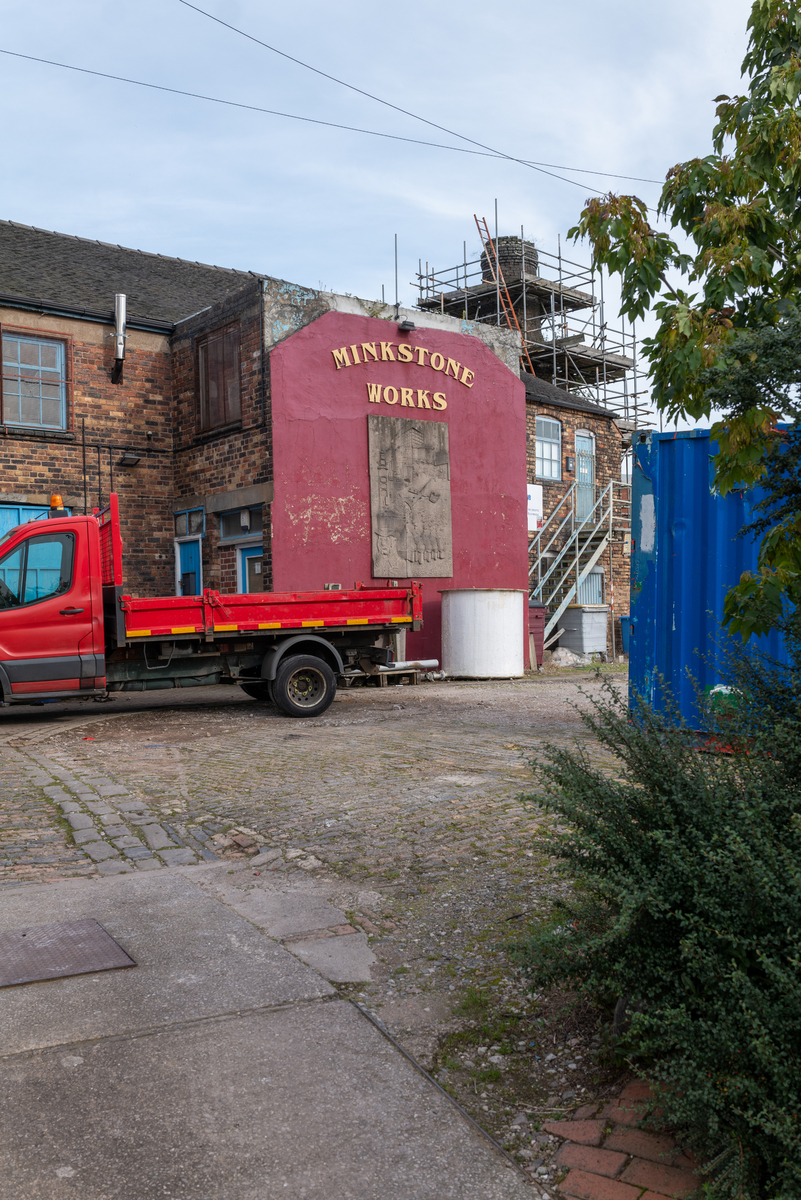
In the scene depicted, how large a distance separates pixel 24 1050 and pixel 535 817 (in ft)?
11.9

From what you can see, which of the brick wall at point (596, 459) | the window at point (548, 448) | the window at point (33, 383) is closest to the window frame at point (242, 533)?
the window at point (33, 383)

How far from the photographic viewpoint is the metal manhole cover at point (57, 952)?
377 cm

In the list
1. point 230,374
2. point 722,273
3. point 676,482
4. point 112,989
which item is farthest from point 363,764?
point 230,374

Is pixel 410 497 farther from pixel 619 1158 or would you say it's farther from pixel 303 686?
pixel 619 1158

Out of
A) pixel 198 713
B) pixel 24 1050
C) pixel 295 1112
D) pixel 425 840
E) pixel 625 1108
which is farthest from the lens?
pixel 198 713

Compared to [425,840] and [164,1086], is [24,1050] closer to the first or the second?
[164,1086]

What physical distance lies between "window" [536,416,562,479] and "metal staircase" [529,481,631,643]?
0.66m

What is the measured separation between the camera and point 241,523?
16609 millimetres

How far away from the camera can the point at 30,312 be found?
16.4 metres

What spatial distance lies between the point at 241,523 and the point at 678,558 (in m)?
10.00

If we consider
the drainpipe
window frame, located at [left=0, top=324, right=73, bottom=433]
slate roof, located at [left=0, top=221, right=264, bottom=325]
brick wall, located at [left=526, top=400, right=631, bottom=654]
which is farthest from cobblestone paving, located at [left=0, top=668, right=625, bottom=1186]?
brick wall, located at [left=526, top=400, right=631, bottom=654]

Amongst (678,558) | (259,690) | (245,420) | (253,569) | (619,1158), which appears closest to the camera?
(619,1158)

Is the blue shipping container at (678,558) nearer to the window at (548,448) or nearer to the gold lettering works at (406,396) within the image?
the gold lettering works at (406,396)

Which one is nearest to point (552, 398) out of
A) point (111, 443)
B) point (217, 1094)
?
point (111, 443)
